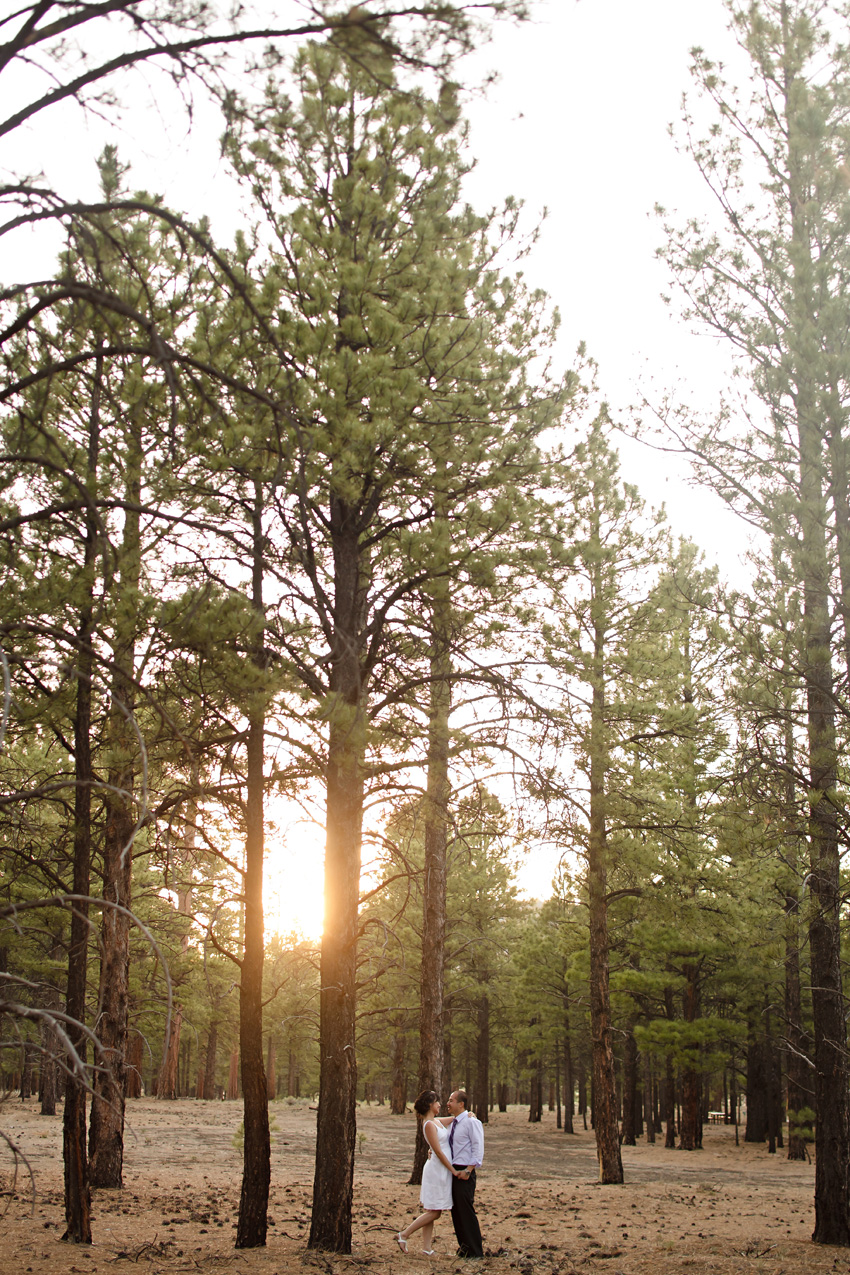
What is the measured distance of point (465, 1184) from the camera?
27.4 ft

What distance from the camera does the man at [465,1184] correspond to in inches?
327

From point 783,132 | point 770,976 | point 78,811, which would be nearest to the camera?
point 78,811

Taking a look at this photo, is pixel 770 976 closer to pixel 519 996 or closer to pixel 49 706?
pixel 519 996

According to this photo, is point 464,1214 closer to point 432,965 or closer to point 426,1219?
point 426,1219

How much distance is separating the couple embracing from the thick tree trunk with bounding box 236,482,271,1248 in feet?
4.37

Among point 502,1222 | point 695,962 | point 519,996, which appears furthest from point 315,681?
point 519,996

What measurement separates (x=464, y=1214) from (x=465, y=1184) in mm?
265

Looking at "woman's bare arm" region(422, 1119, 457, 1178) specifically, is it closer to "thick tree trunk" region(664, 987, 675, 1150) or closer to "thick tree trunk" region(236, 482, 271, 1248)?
"thick tree trunk" region(236, 482, 271, 1248)

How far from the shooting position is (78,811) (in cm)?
773

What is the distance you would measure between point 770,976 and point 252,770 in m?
20.5

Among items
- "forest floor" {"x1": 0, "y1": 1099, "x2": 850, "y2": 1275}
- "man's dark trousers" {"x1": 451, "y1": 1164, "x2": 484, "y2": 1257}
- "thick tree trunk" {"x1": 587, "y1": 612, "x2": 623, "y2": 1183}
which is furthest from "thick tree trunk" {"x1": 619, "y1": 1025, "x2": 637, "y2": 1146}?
"man's dark trousers" {"x1": 451, "y1": 1164, "x2": 484, "y2": 1257}

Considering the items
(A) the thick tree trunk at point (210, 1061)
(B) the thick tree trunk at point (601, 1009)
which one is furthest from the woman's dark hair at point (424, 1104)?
(A) the thick tree trunk at point (210, 1061)

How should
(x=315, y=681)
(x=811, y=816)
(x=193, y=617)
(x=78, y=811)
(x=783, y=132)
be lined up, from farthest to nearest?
(x=783, y=132), (x=811, y=816), (x=315, y=681), (x=78, y=811), (x=193, y=617)

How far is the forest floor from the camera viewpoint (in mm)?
Result: 7754
